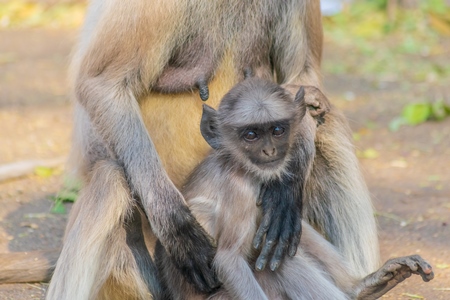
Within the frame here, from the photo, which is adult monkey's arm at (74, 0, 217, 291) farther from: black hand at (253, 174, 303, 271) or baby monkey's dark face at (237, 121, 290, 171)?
baby monkey's dark face at (237, 121, 290, 171)

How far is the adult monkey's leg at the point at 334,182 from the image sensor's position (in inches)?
158

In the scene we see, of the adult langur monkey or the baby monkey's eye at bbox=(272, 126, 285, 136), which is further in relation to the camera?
the adult langur monkey

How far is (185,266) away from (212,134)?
22.6 inches

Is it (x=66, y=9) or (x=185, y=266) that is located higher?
(x=185, y=266)

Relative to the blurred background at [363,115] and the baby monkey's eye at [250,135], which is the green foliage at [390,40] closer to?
the blurred background at [363,115]

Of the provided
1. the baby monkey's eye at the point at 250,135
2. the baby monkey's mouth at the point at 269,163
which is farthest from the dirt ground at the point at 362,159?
the baby monkey's eye at the point at 250,135

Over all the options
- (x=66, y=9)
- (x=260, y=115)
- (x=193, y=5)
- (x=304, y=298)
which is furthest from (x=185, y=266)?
(x=66, y=9)

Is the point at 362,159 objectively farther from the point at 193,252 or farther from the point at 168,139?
the point at 193,252

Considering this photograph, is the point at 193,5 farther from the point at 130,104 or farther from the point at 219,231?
the point at 219,231

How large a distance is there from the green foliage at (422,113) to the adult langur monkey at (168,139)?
3.57 m

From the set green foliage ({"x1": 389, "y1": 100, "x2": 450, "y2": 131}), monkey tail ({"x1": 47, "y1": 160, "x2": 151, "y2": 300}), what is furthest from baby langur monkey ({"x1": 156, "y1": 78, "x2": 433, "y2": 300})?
green foliage ({"x1": 389, "y1": 100, "x2": 450, "y2": 131})

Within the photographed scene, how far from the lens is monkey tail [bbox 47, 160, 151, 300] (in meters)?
3.42

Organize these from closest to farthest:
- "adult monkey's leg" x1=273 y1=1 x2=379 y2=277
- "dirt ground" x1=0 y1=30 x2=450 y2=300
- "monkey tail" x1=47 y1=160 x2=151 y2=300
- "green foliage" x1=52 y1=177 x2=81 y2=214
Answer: "monkey tail" x1=47 y1=160 x2=151 y2=300
"adult monkey's leg" x1=273 y1=1 x2=379 y2=277
"dirt ground" x1=0 y1=30 x2=450 y2=300
"green foliage" x1=52 y1=177 x2=81 y2=214

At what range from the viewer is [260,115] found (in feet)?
10.7
